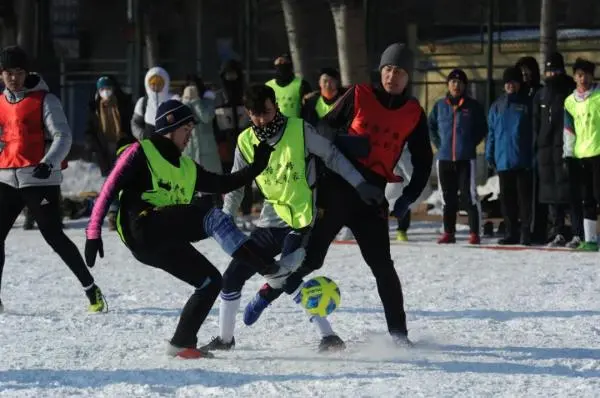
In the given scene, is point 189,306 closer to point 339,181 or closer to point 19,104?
point 339,181

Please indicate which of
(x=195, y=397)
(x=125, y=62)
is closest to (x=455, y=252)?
(x=195, y=397)

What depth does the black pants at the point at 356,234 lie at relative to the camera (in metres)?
8.20

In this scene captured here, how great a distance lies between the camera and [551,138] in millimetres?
14320

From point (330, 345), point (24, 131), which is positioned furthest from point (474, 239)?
point (330, 345)

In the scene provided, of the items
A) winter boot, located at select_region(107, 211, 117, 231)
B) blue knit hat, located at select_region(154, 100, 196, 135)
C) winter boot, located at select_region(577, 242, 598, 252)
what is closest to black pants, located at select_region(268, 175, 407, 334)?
blue knit hat, located at select_region(154, 100, 196, 135)

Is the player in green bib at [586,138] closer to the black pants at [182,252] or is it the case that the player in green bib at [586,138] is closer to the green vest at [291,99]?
the green vest at [291,99]

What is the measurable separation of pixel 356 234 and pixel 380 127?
62cm

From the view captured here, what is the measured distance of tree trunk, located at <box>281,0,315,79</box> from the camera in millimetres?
18156

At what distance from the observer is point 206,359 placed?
8.01m

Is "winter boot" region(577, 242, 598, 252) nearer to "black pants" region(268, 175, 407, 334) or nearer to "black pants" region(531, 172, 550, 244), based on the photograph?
"black pants" region(531, 172, 550, 244)

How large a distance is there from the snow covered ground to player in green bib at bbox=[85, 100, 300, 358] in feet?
1.41

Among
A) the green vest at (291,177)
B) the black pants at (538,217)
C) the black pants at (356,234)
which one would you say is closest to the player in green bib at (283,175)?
the green vest at (291,177)

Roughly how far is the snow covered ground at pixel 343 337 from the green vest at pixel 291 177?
780 millimetres

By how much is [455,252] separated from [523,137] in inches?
55.1
